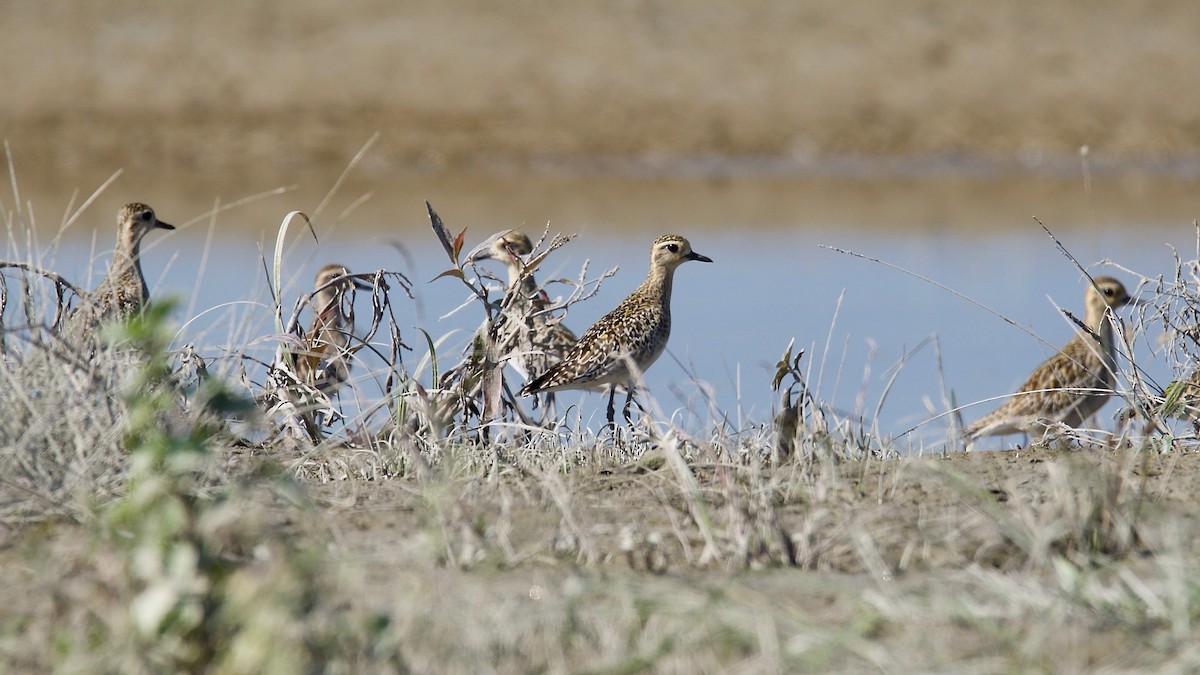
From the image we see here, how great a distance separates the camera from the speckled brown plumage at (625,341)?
22.5 ft

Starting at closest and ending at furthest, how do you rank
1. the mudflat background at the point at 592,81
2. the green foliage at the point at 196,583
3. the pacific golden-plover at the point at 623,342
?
the green foliage at the point at 196,583
the pacific golden-plover at the point at 623,342
the mudflat background at the point at 592,81

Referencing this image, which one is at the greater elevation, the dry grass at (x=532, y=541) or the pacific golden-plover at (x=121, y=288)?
the pacific golden-plover at (x=121, y=288)

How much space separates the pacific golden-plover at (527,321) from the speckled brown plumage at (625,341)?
0.43 feet

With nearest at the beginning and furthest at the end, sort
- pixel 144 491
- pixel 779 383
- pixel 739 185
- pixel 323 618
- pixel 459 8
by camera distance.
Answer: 1. pixel 144 491
2. pixel 323 618
3. pixel 779 383
4. pixel 739 185
5. pixel 459 8

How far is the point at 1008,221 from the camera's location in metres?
18.0

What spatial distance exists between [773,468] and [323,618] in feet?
5.36

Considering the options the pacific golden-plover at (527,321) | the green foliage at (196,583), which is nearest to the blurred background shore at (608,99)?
the pacific golden-plover at (527,321)

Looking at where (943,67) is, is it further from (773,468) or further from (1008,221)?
(773,468)

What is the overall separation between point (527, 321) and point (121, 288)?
5.93 ft

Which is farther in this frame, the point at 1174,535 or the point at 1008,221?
the point at 1008,221

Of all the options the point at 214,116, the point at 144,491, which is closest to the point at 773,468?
the point at 144,491

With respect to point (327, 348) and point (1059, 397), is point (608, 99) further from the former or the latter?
point (327, 348)

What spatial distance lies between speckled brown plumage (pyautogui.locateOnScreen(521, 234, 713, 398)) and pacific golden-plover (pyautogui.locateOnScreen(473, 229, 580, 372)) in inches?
5.1

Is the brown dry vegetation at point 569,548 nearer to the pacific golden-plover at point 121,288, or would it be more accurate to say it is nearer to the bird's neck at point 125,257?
the pacific golden-plover at point 121,288
